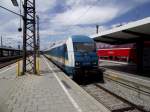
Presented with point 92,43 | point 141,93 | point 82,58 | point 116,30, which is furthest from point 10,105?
point 116,30

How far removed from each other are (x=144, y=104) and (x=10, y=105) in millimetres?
5573

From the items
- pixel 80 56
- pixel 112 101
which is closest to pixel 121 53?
pixel 80 56

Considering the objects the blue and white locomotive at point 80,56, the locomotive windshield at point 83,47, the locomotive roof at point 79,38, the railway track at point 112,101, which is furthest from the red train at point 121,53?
the railway track at point 112,101

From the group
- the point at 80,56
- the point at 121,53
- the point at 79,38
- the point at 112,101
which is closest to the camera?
the point at 112,101

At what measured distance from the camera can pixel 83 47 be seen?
58.8 feet

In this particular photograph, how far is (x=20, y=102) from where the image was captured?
929 centimetres

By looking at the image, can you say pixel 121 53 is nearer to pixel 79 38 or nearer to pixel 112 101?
pixel 79 38

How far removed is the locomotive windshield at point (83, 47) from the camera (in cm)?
1771

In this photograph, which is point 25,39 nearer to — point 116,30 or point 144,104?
point 116,30

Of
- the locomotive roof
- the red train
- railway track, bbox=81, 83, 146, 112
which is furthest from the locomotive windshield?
the red train

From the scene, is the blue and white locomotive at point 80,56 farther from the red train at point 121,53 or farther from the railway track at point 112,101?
the red train at point 121,53

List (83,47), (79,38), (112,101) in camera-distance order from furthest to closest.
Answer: (79,38) → (83,47) → (112,101)

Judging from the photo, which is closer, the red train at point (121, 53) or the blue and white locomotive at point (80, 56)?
the blue and white locomotive at point (80, 56)

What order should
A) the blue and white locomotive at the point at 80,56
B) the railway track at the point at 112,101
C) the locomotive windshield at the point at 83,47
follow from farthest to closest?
the locomotive windshield at the point at 83,47
the blue and white locomotive at the point at 80,56
the railway track at the point at 112,101
